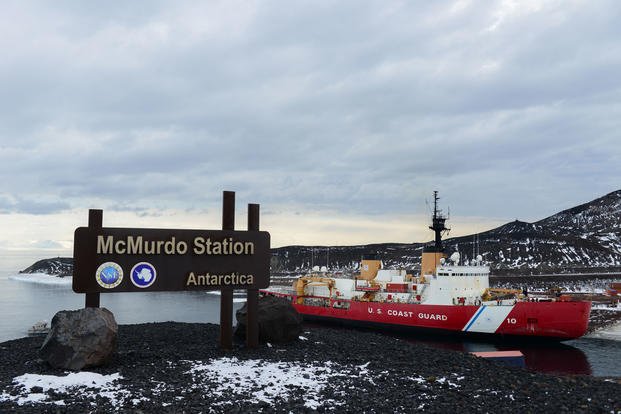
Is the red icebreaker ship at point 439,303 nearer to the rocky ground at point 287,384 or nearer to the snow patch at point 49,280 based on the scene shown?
the rocky ground at point 287,384

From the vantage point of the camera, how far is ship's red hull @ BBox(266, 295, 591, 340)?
93.7 ft

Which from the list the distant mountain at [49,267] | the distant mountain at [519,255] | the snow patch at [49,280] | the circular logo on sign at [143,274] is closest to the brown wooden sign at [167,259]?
the circular logo on sign at [143,274]

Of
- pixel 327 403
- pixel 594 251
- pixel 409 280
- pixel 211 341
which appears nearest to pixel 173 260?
pixel 211 341

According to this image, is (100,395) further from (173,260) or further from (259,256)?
(259,256)

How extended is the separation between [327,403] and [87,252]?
7884 mm

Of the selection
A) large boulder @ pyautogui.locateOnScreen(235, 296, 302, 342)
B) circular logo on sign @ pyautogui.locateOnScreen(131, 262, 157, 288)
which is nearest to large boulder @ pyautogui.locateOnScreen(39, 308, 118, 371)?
circular logo on sign @ pyautogui.locateOnScreen(131, 262, 157, 288)

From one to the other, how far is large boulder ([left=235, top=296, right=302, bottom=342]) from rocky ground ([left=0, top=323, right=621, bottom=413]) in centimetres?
45

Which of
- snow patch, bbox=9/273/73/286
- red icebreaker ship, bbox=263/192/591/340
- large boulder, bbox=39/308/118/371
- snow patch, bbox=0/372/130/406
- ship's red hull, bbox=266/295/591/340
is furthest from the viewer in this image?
snow patch, bbox=9/273/73/286

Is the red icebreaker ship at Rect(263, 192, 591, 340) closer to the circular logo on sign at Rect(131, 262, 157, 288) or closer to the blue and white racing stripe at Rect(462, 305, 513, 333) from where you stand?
the blue and white racing stripe at Rect(462, 305, 513, 333)

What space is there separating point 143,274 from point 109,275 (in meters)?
0.91

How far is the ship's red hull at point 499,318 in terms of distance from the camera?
28.5 meters

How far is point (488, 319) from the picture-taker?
3005 cm

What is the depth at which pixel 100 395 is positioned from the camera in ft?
31.2

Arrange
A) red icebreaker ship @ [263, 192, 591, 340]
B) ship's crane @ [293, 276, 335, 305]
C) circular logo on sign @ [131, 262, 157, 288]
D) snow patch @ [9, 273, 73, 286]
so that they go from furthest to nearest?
snow patch @ [9, 273, 73, 286]
ship's crane @ [293, 276, 335, 305]
red icebreaker ship @ [263, 192, 591, 340]
circular logo on sign @ [131, 262, 157, 288]
